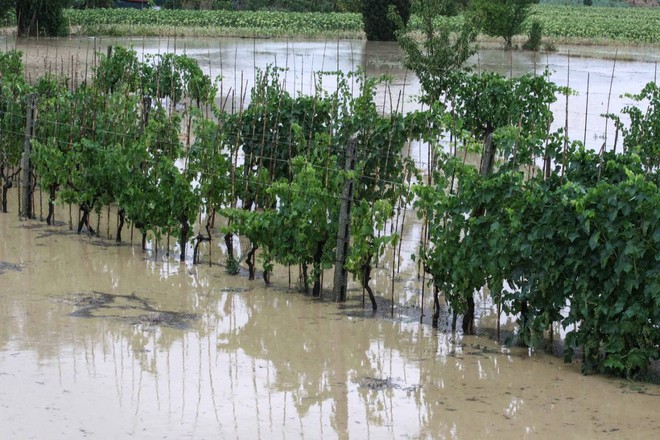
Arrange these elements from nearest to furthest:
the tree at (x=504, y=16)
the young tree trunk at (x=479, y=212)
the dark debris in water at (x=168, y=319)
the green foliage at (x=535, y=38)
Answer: the young tree trunk at (x=479, y=212)
the dark debris in water at (x=168, y=319)
the green foliage at (x=535, y=38)
the tree at (x=504, y=16)

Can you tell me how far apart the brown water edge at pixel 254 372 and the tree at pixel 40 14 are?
30.4 metres

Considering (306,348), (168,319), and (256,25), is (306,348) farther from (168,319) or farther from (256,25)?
(256,25)

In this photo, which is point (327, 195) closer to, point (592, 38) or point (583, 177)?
point (583, 177)

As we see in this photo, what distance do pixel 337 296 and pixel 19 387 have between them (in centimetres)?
316

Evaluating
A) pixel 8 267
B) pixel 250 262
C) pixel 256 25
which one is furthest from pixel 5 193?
pixel 256 25

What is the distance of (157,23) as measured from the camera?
47.6 m

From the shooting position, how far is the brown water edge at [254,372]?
6.83m

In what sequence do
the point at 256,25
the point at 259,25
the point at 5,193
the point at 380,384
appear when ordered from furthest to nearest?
the point at 256,25, the point at 259,25, the point at 5,193, the point at 380,384

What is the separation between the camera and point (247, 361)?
26.4 feet

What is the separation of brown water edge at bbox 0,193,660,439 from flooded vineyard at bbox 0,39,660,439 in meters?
0.02

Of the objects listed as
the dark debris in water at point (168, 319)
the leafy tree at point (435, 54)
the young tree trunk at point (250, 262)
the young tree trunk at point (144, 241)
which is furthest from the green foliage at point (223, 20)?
the dark debris in water at point (168, 319)

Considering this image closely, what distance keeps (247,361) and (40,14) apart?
33619 millimetres

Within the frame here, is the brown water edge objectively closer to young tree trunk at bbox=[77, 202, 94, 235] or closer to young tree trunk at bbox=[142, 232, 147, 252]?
young tree trunk at bbox=[142, 232, 147, 252]

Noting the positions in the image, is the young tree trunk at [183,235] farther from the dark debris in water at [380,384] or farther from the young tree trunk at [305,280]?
the dark debris in water at [380,384]
